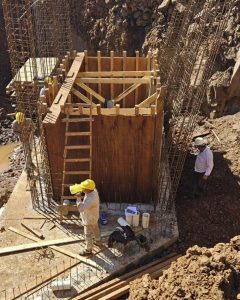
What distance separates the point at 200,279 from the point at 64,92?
558 cm

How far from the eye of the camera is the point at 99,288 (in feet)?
23.0

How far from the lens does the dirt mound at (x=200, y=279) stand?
16.8ft

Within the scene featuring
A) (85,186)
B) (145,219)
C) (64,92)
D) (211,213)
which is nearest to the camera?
(85,186)

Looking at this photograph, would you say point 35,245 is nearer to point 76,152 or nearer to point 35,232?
point 35,232

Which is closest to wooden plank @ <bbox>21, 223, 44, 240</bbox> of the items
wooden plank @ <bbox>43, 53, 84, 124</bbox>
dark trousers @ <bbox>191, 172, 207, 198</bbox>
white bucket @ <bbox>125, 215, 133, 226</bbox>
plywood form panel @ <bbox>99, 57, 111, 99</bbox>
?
white bucket @ <bbox>125, 215, 133, 226</bbox>

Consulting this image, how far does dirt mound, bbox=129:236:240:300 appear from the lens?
16.8 ft

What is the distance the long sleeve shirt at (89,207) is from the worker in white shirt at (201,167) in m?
2.98

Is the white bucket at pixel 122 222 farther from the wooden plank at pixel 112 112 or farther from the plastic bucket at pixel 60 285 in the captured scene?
the wooden plank at pixel 112 112

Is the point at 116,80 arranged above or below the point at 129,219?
above

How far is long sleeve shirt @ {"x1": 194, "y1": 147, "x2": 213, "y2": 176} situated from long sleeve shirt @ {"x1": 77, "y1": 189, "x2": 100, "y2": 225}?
117 inches

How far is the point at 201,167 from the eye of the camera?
901cm

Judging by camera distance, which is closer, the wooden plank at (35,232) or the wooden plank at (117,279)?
the wooden plank at (117,279)

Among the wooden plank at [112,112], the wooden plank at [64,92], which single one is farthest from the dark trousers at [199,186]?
the wooden plank at [64,92]

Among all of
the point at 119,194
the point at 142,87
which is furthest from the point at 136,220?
the point at 142,87
